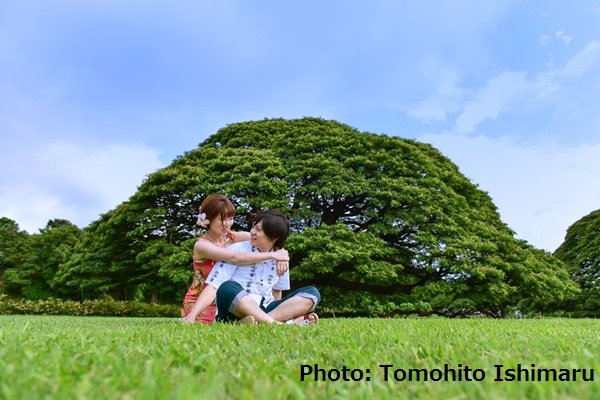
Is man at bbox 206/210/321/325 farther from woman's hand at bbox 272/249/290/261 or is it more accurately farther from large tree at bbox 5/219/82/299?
large tree at bbox 5/219/82/299

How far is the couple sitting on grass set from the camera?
3.32 meters

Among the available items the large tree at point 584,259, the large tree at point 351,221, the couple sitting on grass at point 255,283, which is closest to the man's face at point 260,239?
the couple sitting on grass at point 255,283

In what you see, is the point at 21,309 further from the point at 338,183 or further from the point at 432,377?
the point at 432,377

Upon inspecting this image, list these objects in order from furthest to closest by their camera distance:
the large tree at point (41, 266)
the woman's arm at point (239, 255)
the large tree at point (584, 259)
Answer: the large tree at point (41, 266) < the large tree at point (584, 259) < the woman's arm at point (239, 255)

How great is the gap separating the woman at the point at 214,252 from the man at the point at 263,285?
0.35ft

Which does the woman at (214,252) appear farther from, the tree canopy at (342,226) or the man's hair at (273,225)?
the tree canopy at (342,226)

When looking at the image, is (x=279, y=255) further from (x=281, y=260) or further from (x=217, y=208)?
(x=217, y=208)

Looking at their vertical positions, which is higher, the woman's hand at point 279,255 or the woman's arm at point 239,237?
the woman's arm at point 239,237

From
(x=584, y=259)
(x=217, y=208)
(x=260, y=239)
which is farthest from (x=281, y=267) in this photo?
(x=584, y=259)

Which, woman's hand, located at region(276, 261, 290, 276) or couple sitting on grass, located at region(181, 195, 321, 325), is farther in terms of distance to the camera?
woman's hand, located at region(276, 261, 290, 276)

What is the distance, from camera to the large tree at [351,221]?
10117mm

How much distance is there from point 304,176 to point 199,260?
25.4 feet

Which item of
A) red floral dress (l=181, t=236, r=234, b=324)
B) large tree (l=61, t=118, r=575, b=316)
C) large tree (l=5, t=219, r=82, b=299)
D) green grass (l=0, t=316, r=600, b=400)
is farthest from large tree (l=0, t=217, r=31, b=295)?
green grass (l=0, t=316, r=600, b=400)

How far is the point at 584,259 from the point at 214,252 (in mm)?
16952
